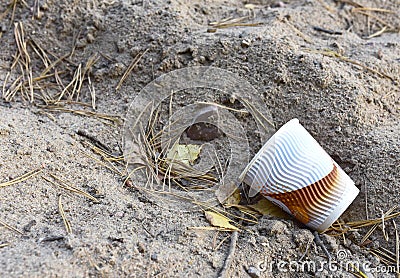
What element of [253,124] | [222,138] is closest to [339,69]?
[253,124]

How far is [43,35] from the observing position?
241cm

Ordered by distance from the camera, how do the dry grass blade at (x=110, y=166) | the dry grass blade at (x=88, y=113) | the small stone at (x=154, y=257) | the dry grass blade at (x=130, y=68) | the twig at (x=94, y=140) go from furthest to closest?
the dry grass blade at (x=130, y=68)
the dry grass blade at (x=88, y=113)
the twig at (x=94, y=140)
the dry grass blade at (x=110, y=166)
the small stone at (x=154, y=257)

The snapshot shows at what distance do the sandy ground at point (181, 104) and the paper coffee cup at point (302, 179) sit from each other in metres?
0.08

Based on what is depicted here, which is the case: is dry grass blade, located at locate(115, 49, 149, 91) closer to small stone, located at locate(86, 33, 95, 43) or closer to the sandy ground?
the sandy ground

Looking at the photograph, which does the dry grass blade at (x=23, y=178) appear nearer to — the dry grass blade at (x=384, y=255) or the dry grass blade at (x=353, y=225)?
the dry grass blade at (x=353, y=225)

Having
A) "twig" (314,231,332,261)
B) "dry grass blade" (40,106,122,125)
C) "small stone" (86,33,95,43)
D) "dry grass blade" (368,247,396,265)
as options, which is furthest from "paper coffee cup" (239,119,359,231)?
"small stone" (86,33,95,43)

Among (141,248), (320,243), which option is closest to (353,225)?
(320,243)

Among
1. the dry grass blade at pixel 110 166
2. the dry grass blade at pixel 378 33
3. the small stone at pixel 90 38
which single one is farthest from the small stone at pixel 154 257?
the dry grass blade at pixel 378 33

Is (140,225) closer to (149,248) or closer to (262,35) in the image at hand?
(149,248)

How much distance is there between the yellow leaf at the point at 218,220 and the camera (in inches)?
67.9

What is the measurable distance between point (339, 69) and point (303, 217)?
717mm

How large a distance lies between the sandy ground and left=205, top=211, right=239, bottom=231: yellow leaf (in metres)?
0.03

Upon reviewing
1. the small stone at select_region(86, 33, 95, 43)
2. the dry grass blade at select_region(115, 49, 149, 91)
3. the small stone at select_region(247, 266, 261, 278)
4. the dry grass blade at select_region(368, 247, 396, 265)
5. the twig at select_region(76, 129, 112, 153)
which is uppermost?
the small stone at select_region(86, 33, 95, 43)

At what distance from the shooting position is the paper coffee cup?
1771mm
